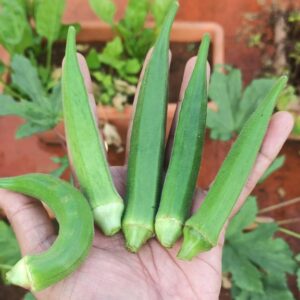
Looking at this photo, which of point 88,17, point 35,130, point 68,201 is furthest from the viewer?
point 88,17

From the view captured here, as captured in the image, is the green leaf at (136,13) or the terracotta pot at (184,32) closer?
the green leaf at (136,13)

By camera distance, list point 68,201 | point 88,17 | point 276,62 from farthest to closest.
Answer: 1. point 88,17
2. point 276,62
3. point 68,201

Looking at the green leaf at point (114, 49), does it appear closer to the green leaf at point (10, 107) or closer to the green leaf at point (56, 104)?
the green leaf at point (56, 104)

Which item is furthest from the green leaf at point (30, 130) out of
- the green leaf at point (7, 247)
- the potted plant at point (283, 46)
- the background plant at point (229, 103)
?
the potted plant at point (283, 46)

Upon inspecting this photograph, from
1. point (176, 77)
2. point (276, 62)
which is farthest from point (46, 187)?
point (276, 62)

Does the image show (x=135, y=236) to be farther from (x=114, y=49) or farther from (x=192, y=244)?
(x=114, y=49)

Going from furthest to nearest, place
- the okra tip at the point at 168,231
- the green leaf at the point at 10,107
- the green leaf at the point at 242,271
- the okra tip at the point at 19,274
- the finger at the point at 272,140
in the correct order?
the green leaf at the point at 10,107, the green leaf at the point at 242,271, the finger at the point at 272,140, the okra tip at the point at 168,231, the okra tip at the point at 19,274

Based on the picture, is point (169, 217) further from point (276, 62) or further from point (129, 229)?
point (276, 62)
